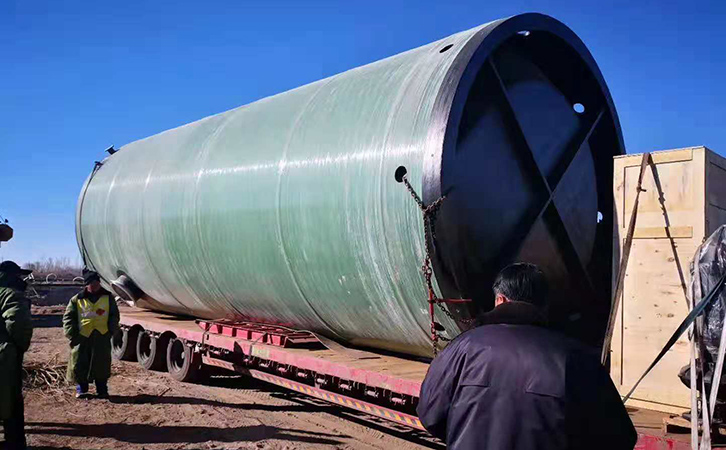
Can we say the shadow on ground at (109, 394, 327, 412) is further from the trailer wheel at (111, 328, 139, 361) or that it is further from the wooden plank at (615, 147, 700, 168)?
the wooden plank at (615, 147, 700, 168)

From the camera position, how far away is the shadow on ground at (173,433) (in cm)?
690

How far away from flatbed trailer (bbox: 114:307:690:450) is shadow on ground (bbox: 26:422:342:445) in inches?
19.4

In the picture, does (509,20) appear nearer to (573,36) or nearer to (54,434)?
(573,36)

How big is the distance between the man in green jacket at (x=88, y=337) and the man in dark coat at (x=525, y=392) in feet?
24.4

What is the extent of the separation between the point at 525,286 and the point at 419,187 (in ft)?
9.00

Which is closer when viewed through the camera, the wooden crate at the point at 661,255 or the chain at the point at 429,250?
the wooden crate at the point at 661,255

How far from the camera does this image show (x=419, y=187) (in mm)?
5250

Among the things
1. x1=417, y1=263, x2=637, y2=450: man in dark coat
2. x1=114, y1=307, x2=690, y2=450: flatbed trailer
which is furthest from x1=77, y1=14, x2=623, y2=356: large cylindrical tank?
x1=417, y1=263, x2=637, y2=450: man in dark coat

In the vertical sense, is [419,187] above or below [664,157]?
below

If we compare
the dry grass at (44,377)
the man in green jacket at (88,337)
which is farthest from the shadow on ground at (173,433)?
the dry grass at (44,377)

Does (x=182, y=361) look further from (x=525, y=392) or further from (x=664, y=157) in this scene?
(x=525, y=392)

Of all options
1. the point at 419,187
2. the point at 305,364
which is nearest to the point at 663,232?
the point at 419,187

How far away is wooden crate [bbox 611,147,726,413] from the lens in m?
4.61

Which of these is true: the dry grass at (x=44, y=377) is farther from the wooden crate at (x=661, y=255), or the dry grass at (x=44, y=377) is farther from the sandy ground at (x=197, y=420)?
the wooden crate at (x=661, y=255)
